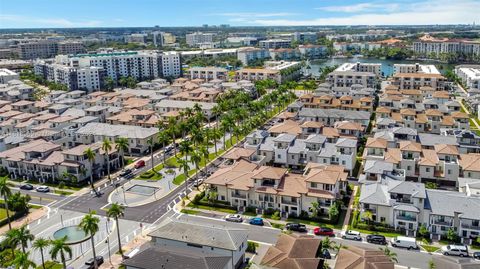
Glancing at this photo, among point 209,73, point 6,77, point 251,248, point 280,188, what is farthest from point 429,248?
point 6,77

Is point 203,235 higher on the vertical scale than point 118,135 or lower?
lower

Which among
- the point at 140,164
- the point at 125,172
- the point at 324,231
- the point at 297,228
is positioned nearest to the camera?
the point at 324,231

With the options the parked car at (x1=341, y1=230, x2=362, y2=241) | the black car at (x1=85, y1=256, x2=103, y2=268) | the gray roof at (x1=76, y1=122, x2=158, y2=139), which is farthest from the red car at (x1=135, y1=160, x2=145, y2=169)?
the parked car at (x1=341, y1=230, x2=362, y2=241)

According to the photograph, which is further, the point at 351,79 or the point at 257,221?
the point at 351,79

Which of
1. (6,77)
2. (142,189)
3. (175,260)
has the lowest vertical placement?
(142,189)

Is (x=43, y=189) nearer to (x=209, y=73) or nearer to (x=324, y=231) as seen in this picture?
(x=324, y=231)

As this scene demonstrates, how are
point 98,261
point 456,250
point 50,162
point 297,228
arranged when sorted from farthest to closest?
point 50,162, point 297,228, point 456,250, point 98,261

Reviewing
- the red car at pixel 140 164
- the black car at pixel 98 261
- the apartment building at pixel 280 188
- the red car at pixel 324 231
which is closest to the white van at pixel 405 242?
the red car at pixel 324 231
